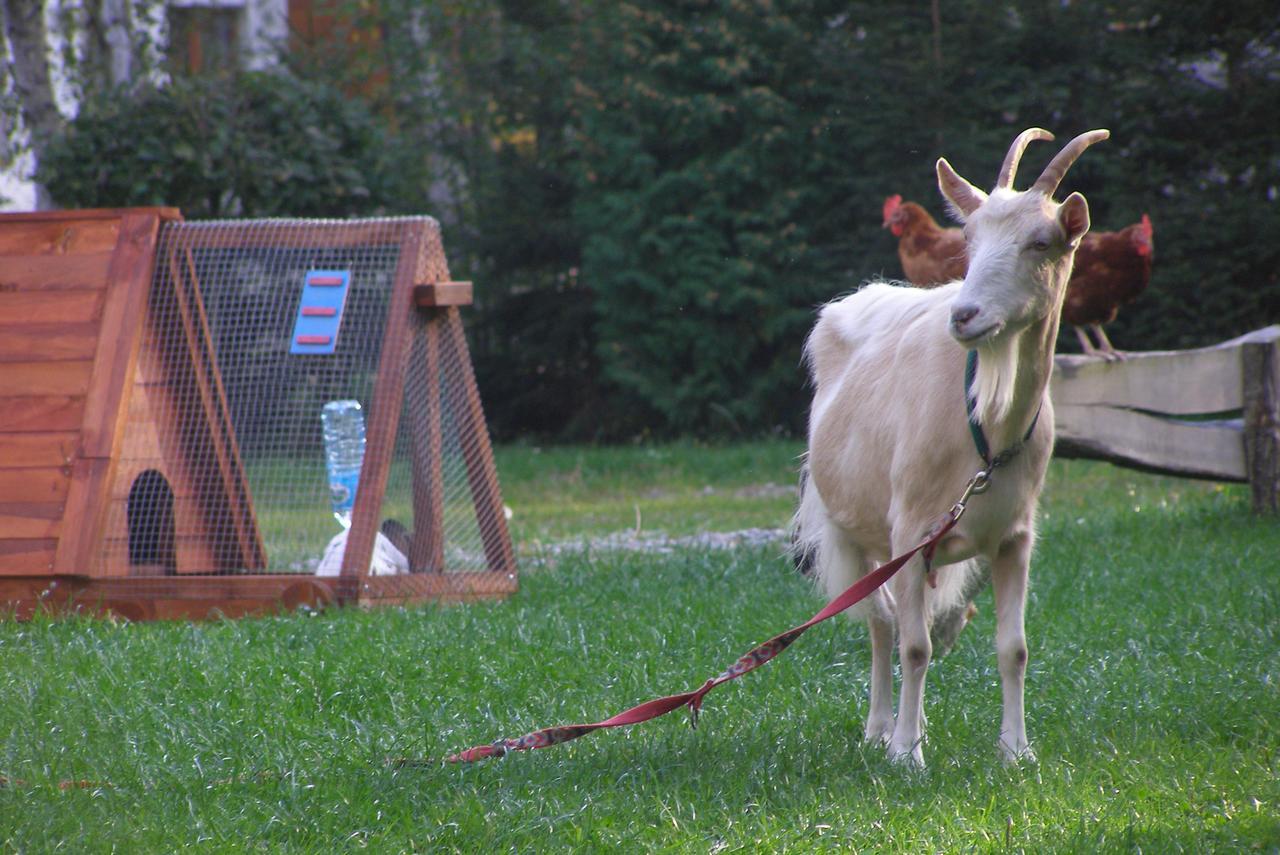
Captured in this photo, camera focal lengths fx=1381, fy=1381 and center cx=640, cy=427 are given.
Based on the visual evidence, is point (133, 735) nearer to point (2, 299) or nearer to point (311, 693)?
point (311, 693)

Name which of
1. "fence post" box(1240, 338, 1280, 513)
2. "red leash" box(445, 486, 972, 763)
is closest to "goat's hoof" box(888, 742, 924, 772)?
"red leash" box(445, 486, 972, 763)

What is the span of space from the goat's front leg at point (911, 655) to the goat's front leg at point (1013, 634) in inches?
8.5

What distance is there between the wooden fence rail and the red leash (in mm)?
3750

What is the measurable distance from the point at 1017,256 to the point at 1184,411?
447cm

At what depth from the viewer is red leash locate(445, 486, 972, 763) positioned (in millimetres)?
3516

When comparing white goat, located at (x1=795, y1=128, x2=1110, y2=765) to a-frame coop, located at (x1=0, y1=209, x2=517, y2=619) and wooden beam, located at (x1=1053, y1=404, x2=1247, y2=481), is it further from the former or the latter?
wooden beam, located at (x1=1053, y1=404, x2=1247, y2=481)

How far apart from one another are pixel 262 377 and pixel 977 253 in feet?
12.6

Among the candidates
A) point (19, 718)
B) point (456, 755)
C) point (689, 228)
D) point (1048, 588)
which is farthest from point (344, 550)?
point (689, 228)

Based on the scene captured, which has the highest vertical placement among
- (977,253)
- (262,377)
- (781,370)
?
(977,253)

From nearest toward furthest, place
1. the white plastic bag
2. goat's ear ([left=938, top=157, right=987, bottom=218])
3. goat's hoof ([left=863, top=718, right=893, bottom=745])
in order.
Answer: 1. goat's ear ([left=938, top=157, right=987, bottom=218])
2. goat's hoof ([left=863, top=718, right=893, bottom=745])
3. the white plastic bag

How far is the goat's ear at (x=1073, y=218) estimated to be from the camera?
10.8ft

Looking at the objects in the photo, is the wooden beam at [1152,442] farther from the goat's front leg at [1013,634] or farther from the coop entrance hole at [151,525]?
the coop entrance hole at [151,525]

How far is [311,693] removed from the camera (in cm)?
443

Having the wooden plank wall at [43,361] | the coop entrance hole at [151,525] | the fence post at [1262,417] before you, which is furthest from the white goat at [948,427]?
the fence post at [1262,417]
